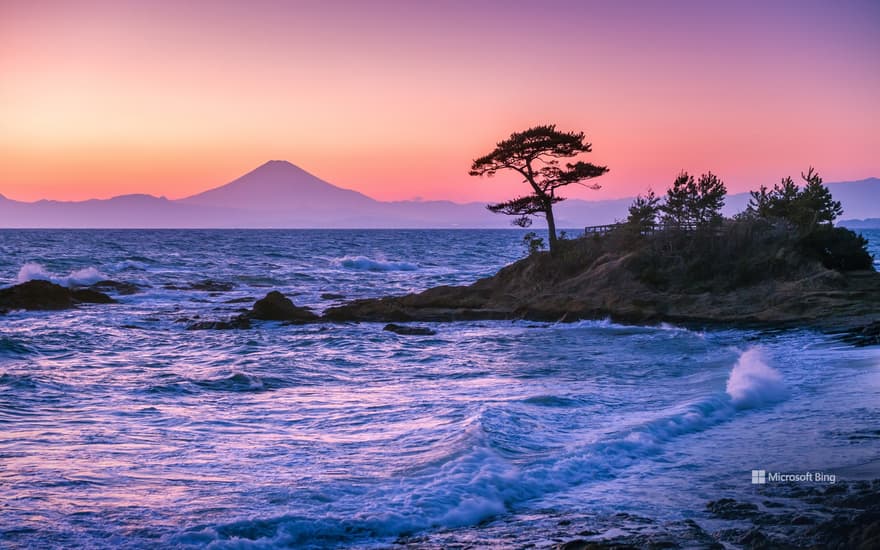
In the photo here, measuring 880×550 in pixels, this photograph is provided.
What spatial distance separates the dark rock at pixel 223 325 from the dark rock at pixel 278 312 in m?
1.45

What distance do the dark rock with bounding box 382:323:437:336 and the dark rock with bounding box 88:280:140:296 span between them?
20.6m

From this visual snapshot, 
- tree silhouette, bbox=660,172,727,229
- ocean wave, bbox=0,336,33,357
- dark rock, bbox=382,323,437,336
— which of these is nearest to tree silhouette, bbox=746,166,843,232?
tree silhouette, bbox=660,172,727,229

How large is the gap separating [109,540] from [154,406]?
674 centimetres

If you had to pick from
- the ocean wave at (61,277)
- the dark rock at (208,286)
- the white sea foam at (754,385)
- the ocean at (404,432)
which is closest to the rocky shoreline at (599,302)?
the ocean at (404,432)

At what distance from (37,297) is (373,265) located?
3959 cm

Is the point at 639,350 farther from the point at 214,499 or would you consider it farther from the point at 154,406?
the point at 214,499

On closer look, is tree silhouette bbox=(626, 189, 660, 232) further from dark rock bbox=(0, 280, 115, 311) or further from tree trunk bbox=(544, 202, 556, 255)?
dark rock bbox=(0, 280, 115, 311)

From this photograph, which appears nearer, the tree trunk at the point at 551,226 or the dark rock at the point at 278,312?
the dark rock at the point at 278,312

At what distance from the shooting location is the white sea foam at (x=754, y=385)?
13758 millimetres

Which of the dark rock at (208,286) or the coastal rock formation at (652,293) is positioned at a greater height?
the coastal rock formation at (652,293)

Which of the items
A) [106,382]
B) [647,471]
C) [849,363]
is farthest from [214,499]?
[849,363]

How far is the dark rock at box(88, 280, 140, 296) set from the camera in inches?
1650

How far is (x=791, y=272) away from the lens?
28547mm

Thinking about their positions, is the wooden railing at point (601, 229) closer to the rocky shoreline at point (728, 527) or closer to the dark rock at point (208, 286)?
the dark rock at point (208, 286)
